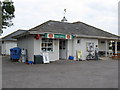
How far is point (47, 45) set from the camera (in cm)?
1401

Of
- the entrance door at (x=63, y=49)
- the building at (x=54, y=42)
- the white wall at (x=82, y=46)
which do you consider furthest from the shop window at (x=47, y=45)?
the white wall at (x=82, y=46)

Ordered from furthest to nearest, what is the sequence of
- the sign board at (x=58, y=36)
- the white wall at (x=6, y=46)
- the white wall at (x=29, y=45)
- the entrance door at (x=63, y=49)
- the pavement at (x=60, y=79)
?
1. the white wall at (x=6, y=46)
2. the entrance door at (x=63, y=49)
3. the white wall at (x=29, y=45)
4. the sign board at (x=58, y=36)
5. the pavement at (x=60, y=79)

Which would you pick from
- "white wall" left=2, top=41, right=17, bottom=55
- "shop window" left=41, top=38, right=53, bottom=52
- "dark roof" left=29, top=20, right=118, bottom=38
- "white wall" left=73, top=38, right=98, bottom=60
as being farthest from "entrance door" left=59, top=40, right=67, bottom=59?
"white wall" left=2, top=41, right=17, bottom=55

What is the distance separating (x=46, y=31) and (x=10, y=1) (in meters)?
12.2

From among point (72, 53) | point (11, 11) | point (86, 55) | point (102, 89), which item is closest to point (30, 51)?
point (72, 53)

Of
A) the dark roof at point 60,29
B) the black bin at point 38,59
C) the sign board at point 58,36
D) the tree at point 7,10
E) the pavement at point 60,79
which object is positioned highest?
the tree at point 7,10

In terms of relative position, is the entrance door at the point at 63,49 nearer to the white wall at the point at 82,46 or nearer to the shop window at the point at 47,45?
the white wall at the point at 82,46

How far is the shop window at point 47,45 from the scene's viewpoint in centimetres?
1379

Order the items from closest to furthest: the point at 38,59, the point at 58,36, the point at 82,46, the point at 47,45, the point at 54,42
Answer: the point at 38,59, the point at 58,36, the point at 47,45, the point at 54,42, the point at 82,46

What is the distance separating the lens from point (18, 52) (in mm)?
14961

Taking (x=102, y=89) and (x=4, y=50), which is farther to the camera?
(x=4, y=50)

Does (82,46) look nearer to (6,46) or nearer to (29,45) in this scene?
(29,45)

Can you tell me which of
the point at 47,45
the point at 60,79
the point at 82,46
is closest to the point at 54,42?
the point at 47,45

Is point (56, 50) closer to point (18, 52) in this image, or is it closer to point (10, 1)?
point (18, 52)
